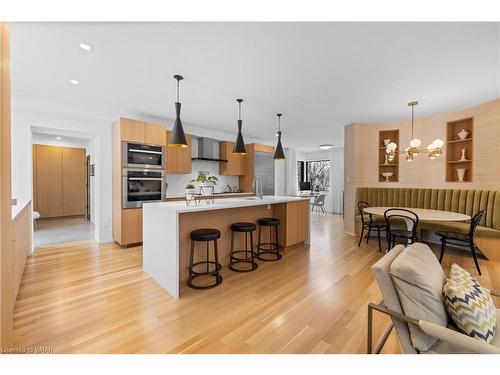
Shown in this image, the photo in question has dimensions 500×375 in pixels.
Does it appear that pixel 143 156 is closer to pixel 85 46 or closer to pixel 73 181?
pixel 85 46

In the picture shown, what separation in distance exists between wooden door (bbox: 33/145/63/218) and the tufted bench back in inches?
323

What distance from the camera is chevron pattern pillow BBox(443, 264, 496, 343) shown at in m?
1.11

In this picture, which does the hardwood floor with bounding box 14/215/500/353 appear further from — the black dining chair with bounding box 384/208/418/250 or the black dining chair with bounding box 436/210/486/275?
the black dining chair with bounding box 384/208/418/250

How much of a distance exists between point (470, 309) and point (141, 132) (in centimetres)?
457

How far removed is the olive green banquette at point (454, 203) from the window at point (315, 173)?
4095 mm

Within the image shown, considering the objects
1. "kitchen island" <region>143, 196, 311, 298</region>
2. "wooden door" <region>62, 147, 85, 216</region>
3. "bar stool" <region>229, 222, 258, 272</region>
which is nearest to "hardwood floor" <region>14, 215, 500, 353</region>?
"bar stool" <region>229, 222, 258, 272</region>

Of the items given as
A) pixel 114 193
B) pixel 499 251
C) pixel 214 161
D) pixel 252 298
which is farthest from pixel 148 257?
pixel 499 251

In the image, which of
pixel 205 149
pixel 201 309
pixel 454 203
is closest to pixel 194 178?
pixel 205 149

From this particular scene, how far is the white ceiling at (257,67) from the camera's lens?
6.34ft

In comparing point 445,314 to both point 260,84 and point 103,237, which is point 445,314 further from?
point 103,237

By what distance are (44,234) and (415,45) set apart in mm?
6851

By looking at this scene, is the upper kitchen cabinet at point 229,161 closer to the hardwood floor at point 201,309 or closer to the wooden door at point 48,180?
the hardwood floor at point 201,309

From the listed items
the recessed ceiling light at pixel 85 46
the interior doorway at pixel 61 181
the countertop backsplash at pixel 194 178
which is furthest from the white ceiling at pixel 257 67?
the interior doorway at pixel 61 181

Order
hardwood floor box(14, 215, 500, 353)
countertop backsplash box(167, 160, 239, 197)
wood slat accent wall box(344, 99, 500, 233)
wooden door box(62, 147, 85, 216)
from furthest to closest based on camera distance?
wooden door box(62, 147, 85, 216)
countertop backsplash box(167, 160, 239, 197)
wood slat accent wall box(344, 99, 500, 233)
hardwood floor box(14, 215, 500, 353)
